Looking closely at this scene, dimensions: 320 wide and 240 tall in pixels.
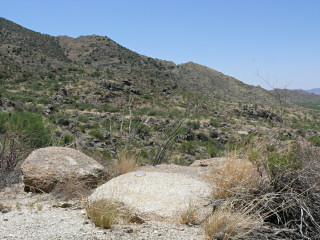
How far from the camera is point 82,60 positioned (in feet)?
204

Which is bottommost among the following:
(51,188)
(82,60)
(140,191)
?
(51,188)

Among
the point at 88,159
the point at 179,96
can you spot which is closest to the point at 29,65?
the point at 179,96

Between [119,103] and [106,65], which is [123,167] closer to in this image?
[119,103]

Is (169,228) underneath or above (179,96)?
underneath

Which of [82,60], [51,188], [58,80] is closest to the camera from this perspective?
[51,188]

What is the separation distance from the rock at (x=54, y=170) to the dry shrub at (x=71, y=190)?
84 millimetres

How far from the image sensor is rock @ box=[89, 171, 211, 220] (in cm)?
445

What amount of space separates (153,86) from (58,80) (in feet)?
35.1

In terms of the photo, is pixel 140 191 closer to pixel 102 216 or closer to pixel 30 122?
pixel 102 216

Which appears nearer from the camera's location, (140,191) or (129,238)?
(129,238)

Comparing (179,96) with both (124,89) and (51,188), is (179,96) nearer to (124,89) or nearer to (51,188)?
(124,89)

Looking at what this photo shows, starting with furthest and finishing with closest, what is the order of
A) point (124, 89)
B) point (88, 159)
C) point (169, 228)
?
point (124, 89) → point (88, 159) → point (169, 228)

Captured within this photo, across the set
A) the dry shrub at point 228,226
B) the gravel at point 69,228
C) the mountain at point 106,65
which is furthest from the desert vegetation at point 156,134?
the mountain at point 106,65

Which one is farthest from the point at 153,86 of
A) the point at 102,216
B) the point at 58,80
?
the point at 102,216
